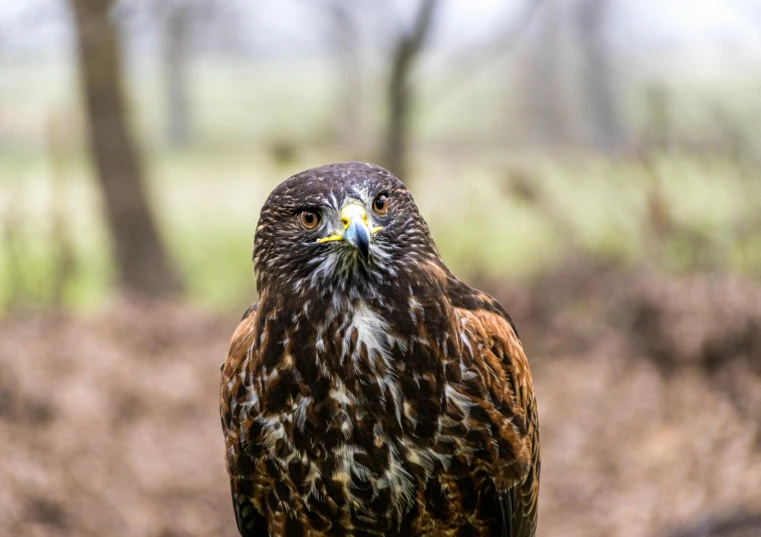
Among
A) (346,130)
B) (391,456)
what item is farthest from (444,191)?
(391,456)

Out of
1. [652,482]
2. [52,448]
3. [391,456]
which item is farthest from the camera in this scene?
[52,448]

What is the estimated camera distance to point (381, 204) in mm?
2525

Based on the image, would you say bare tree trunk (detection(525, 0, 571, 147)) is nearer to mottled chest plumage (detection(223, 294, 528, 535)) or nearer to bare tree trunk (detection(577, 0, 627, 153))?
bare tree trunk (detection(577, 0, 627, 153))

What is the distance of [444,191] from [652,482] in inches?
151

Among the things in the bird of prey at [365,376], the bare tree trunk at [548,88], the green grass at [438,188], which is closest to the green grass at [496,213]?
the green grass at [438,188]

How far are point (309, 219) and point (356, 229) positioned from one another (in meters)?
0.24

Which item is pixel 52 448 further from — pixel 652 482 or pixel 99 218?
pixel 99 218

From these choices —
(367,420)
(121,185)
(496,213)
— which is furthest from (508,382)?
(121,185)

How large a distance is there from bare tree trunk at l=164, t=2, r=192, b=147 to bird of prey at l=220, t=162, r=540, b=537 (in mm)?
6272

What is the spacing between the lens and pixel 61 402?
22.2 feet

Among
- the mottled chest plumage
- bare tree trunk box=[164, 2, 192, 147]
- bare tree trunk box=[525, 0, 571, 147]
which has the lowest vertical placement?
the mottled chest plumage

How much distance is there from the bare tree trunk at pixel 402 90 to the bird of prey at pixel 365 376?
18.8 ft

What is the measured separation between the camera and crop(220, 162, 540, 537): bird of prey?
2.50 metres

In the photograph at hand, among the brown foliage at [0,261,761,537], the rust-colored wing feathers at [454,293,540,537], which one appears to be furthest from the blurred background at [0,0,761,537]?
the rust-colored wing feathers at [454,293,540,537]
